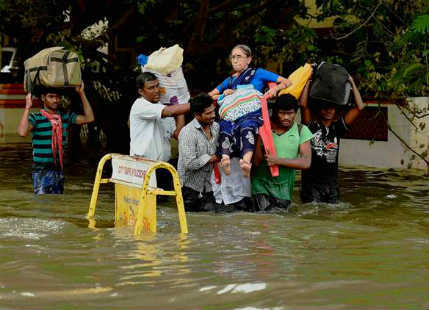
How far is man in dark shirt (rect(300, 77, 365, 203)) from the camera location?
11.4 metres

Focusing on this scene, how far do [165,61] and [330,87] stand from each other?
1684 millimetres

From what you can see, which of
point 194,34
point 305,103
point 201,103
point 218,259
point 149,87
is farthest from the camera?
point 194,34

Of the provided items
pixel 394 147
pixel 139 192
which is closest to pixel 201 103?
pixel 139 192

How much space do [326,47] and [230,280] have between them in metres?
11.1

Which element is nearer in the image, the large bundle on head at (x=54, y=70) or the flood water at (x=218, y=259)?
the flood water at (x=218, y=259)

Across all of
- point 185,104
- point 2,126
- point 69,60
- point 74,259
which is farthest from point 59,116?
point 2,126

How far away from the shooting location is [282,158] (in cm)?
1069

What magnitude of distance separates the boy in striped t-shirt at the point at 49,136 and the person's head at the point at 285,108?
87.6 inches

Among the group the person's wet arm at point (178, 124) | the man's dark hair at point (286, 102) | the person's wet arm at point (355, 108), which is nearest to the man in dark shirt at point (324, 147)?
the person's wet arm at point (355, 108)

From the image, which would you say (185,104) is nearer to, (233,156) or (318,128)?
(233,156)

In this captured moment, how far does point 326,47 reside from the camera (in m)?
18.0

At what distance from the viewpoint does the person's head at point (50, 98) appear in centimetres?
1163

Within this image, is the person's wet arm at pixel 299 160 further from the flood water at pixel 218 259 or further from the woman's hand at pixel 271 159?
the flood water at pixel 218 259

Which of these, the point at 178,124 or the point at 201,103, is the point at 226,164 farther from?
the point at 178,124
